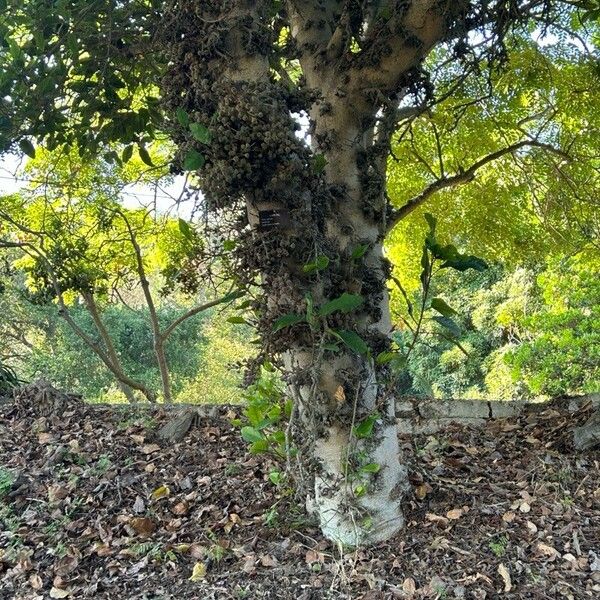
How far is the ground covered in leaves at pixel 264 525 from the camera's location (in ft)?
6.35

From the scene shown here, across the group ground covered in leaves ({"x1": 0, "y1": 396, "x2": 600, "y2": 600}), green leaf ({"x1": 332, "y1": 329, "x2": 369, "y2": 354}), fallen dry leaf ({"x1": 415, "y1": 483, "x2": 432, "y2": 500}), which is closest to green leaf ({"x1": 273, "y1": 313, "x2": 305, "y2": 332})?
green leaf ({"x1": 332, "y1": 329, "x2": 369, "y2": 354})

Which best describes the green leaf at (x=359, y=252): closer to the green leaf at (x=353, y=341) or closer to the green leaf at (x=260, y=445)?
the green leaf at (x=353, y=341)

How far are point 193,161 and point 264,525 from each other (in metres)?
1.30

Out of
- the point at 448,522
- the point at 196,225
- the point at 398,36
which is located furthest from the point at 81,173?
the point at 448,522

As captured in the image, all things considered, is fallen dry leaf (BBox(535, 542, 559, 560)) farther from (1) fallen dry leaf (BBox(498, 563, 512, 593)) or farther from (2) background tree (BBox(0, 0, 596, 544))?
(2) background tree (BBox(0, 0, 596, 544))

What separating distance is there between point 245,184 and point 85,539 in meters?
1.40

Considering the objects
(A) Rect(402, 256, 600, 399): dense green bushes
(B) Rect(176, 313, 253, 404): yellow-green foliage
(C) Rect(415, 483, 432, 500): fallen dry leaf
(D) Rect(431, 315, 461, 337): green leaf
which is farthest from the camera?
(B) Rect(176, 313, 253, 404): yellow-green foliage

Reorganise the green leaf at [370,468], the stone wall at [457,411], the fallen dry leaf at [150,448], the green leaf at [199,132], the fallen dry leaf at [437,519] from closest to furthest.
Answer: the green leaf at [199,132], the green leaf at [370,468], the fallen dry leaf at [437,519], the fallen dry leaf at [150,448], the stone wall at [457,411]

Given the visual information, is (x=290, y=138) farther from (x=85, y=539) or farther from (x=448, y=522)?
(x=85, y=539)

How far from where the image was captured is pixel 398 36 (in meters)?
2.01

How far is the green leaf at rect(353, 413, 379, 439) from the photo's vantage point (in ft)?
6.52

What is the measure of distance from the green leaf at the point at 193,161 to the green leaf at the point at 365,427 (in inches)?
37.4

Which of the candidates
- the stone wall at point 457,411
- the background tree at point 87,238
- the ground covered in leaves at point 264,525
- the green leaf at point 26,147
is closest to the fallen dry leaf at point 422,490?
the ground covered in leaves at point 264,525

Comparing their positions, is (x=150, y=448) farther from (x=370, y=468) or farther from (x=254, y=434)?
(x=370, y=468)
